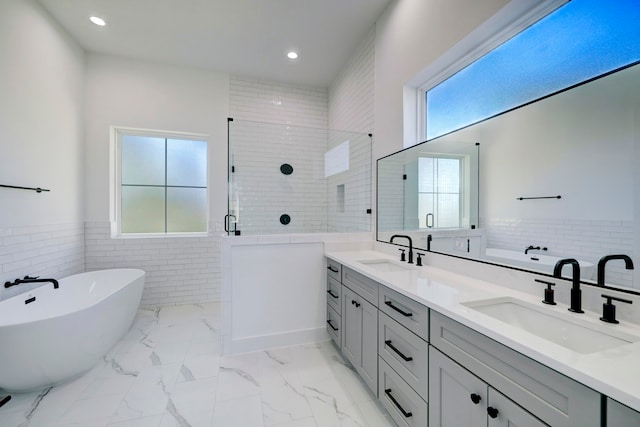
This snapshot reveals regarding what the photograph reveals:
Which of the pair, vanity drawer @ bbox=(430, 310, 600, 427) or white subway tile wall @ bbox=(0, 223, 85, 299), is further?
white subway tile wall @ bbox=(0, 223, 85, 299)

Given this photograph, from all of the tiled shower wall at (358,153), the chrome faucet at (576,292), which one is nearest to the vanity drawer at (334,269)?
the tiled shower wall at (358,153)

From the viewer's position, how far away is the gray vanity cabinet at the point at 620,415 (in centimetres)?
62

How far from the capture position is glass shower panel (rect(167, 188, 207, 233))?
3.83 m

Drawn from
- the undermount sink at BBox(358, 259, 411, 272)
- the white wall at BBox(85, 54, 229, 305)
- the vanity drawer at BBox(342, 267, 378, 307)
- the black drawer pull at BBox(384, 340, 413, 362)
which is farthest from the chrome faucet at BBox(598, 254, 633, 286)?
the white wall at BBox(85, 54, 229, 305)

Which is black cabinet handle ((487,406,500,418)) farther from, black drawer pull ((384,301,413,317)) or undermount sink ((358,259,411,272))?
undermount sink ((358,259,411,272))

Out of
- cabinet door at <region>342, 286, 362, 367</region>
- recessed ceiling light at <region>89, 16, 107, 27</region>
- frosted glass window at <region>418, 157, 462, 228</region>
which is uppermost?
recessed ceiling light at <region>89, 16, 107, 27</region>

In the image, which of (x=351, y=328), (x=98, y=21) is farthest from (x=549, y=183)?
(x=98, y=21)

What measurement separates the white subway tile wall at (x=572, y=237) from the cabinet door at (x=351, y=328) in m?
1.03

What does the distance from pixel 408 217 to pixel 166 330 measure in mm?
2817

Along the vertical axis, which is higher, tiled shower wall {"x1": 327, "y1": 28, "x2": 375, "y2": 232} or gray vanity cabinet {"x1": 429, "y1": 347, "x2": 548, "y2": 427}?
tiled shower wall {"x1": 327, "y1": 28, "x2": 375, "y2": 232}

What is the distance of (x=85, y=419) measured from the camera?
167cm

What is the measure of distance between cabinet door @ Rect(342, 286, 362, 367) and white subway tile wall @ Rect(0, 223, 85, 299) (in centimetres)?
278

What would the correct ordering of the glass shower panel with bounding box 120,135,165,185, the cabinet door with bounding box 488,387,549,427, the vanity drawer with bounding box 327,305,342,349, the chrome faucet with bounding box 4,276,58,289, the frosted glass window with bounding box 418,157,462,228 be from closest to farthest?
1. the cabinet door with bounding box 488,387,549,427
2. the frosted glass window with bounding box 418,157,462,228
3. the chrome faucet with bounding box 4,276,58,289
4. the vanity drawer with bounding box 327,305,342,349
5. the glass shower panel with bounding box 120,135,165,185

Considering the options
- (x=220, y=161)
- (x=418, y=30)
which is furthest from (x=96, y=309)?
(x=418, y=30)
